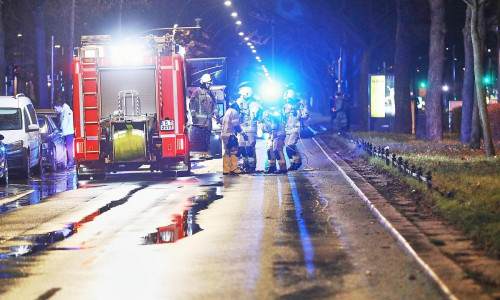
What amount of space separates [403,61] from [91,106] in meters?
18.2

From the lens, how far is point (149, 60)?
2103 centimetres

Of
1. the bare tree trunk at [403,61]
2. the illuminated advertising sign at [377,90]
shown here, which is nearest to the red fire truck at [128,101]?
the bare tree trunk at [403,61]

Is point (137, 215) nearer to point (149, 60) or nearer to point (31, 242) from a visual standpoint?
point (31, 242)


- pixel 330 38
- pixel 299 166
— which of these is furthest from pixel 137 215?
pixel 330 38

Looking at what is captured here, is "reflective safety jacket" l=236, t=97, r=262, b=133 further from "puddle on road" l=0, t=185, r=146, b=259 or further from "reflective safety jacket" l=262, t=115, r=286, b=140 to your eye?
"puddle on road" l=0, t=185, r=146, b=259

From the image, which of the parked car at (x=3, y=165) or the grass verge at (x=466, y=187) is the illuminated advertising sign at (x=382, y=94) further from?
the parked car at (x=3, y=165)

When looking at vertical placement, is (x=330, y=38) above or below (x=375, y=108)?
above

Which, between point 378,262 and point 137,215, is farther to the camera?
point 137,215

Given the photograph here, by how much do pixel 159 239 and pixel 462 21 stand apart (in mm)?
35190

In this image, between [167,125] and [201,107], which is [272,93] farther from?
[167,125]

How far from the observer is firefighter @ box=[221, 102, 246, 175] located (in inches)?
854

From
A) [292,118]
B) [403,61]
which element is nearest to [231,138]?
[292,118]

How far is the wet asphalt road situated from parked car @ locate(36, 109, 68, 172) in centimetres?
686

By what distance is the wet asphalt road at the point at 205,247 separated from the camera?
27.9 ft
